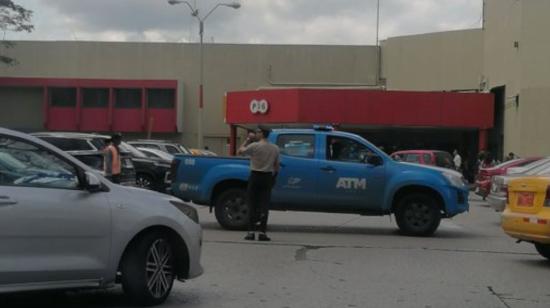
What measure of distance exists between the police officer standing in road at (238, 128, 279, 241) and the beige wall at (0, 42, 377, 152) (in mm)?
→ 45794

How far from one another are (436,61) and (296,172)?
38.9 m

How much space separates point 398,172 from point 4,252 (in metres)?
8.90

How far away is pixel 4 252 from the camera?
618cm

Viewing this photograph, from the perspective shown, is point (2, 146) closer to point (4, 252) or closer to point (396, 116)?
point (4, 252)

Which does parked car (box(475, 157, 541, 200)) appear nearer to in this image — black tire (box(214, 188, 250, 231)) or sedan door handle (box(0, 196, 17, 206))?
black tire (box(214, 188, 250, 231))

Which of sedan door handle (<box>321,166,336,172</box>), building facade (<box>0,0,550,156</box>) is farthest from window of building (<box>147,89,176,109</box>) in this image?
sedan door handle (<box>321,166,336,172</box>)

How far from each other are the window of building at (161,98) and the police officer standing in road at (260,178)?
45389 millimetres

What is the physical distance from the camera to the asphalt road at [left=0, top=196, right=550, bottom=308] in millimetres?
7738

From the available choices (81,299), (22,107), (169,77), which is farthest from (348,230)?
(22,107)

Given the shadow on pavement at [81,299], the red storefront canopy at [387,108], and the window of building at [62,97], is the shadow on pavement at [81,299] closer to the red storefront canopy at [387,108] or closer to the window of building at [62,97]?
the red storefront canopy at [387,108]

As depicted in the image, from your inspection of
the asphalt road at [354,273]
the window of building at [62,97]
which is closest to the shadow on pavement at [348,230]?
the asphalt road at [354,273]

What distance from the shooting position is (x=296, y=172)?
14031mm

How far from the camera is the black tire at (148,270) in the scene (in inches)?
275

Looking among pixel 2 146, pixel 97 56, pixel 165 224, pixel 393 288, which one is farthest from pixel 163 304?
pixel 97 56
